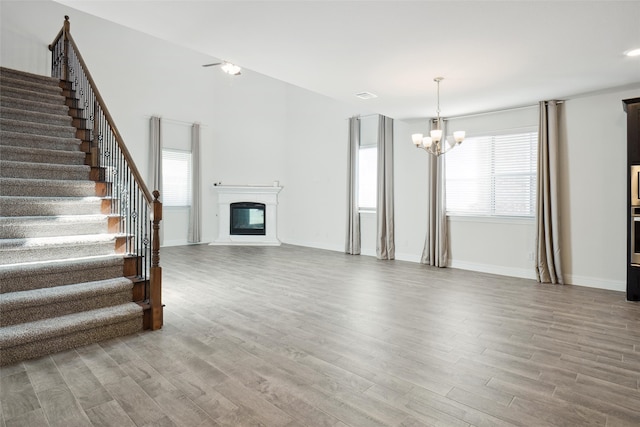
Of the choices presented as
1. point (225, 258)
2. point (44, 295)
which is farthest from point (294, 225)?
point (44, 295)

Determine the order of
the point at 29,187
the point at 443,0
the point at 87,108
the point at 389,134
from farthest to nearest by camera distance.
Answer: the point at 389,134 → the point at 87,108 → the point at 29,187 → the point at 443,0

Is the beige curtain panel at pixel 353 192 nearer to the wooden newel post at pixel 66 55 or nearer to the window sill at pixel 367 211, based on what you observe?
the window sill at pixel 367 211

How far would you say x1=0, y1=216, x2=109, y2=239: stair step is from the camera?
132 inches

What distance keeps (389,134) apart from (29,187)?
19.4 ft

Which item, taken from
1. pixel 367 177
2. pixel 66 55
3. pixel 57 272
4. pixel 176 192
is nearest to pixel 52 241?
pixel 57 272

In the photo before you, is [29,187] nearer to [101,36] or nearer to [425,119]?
[101,36]

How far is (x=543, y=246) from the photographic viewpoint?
5.51 m

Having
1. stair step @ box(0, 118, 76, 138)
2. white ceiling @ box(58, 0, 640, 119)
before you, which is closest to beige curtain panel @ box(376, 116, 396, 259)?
white ceiling @ box(58, 0, 640, 119)

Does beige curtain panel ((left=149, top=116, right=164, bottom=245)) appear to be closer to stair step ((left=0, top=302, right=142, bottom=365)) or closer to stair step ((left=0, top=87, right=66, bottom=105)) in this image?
stair step ((left=0, top=87, right=66, bottom=105))

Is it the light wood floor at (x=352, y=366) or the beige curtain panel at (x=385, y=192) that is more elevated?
the beige curtain panel at (x=385, y=192)

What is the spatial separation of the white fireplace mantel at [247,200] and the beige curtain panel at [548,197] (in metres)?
5.86

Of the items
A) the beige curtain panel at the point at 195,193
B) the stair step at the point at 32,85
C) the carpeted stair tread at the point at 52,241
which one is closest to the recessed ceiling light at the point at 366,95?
the carpeted stair tread at the point at 52,241

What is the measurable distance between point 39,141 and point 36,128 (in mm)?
283

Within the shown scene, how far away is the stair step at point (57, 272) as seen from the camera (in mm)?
2969
